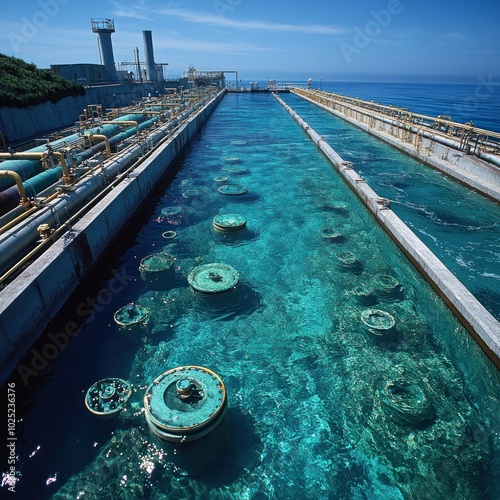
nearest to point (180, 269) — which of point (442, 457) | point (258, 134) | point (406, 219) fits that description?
point (442, 457)

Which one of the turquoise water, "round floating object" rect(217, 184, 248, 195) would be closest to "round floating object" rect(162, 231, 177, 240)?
"round floating object" rect(217, 184, 248, 195)

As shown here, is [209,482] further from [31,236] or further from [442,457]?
[31,236]

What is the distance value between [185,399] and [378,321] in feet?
18.8

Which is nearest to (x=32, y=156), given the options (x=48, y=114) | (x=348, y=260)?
(x=348, y=260)

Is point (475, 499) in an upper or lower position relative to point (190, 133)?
lower

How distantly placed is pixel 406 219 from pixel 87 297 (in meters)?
14.2

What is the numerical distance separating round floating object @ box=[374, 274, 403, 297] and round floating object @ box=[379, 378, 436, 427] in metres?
3.48

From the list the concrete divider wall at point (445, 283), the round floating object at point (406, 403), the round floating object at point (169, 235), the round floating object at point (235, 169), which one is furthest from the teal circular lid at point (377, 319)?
the round floating object at point (235, 169)

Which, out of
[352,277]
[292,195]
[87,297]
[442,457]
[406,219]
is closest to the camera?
[442,457]

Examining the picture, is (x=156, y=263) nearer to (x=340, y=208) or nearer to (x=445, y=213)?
(x=340, y=208)

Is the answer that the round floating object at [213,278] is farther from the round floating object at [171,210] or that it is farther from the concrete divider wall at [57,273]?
the round floating object at [171,210]

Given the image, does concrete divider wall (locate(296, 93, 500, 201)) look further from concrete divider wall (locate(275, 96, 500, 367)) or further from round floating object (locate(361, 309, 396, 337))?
round floating object (locate(361, 309, 396, 337))

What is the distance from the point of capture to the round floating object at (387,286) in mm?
10422

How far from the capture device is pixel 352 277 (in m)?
11.3
